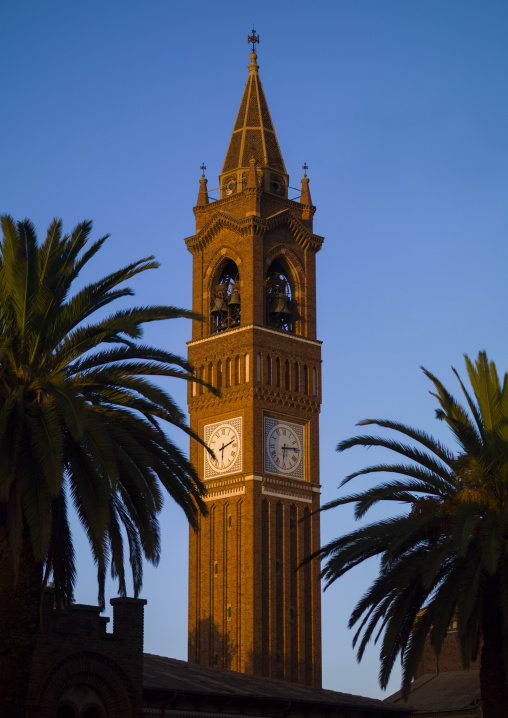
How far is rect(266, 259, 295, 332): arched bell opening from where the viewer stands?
71562mm

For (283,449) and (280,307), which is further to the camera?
(280,307)

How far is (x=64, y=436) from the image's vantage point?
90.0 ft

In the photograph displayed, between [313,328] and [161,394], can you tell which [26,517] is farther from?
[313,328]

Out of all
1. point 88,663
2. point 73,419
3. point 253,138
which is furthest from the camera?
point 253,138

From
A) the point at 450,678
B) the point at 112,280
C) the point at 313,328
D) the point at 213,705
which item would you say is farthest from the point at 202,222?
the point at 112,280

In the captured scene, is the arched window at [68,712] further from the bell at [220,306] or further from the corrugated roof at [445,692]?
the bell at [220,306]

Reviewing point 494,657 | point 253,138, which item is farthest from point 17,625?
point 253,138

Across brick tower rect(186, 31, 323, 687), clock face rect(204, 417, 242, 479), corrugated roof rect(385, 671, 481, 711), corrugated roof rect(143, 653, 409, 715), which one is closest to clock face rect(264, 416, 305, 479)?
brick tower rect(186, 31, 323, 687)

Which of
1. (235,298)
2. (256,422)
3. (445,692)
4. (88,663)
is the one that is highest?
(235,298)

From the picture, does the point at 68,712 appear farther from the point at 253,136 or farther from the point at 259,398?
the point at 253,136

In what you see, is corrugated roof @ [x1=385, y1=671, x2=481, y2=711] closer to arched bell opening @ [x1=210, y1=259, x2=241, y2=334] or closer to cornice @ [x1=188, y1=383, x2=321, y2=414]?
cornice @ [x1=188, y1=383, x2=321, y2=414]

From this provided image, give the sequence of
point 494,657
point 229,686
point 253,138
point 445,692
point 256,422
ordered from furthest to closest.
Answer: point 253,138 → point 256,422 → point 445,692 → point 229,686 → point 494,657

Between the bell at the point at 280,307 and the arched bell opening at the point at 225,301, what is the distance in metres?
1.77

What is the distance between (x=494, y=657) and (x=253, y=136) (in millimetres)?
48817
